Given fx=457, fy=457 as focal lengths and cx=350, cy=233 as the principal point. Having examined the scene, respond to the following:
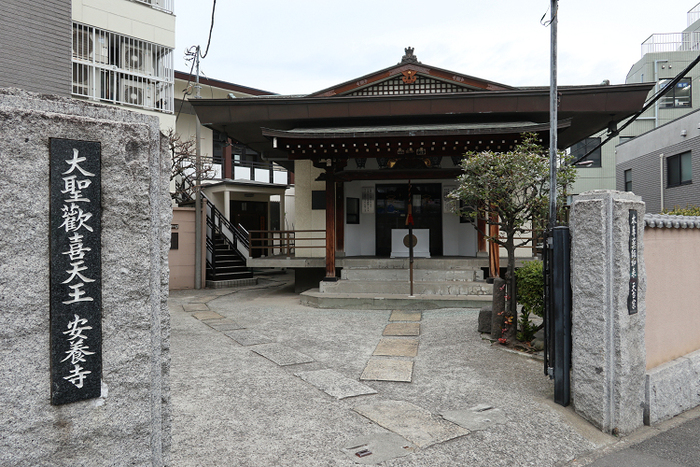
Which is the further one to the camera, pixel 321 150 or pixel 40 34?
pixel 321 150

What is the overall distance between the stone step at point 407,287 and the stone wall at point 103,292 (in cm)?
885

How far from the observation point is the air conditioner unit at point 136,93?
47.4 feet

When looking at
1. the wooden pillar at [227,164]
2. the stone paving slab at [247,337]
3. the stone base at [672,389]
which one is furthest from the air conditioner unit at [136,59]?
the stone base at [672,389]

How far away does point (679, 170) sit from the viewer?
60.1 ft

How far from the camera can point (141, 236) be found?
94.0 inches

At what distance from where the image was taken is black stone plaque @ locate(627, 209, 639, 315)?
13.7 ft

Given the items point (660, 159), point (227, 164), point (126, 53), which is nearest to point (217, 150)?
point (227, 164)

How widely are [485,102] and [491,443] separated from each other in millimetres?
10172

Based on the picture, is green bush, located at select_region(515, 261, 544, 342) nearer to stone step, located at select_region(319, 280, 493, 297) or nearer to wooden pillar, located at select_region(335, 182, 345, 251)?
stone step, located at select_region(319, 280, 493, 297)

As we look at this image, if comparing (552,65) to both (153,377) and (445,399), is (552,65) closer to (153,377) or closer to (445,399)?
(445,399)

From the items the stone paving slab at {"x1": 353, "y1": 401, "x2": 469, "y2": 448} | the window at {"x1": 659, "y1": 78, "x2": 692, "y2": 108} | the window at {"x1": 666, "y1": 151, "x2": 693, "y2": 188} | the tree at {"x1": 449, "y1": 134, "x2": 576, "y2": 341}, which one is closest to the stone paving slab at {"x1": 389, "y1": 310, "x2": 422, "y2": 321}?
the tree at {"x1": 449, "y1": 134, "x2": 576, "y2": 341}

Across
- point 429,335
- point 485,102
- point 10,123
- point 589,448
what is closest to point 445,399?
point 589,448

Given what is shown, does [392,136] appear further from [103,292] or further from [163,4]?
[163,4]

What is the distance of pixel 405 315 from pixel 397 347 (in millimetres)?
2462
